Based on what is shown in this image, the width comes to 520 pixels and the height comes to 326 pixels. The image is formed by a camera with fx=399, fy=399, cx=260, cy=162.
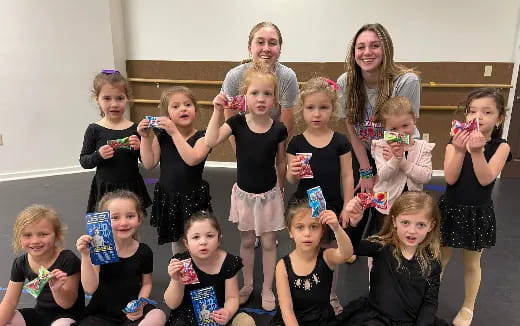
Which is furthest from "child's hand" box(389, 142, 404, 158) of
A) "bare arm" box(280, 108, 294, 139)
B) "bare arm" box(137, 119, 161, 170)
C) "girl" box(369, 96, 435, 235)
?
"bare arm" box(137, 119, 161, 170)

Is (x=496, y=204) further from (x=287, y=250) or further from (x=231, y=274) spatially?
(x=231, y=274)

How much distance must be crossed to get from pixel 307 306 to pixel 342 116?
124 centimetres

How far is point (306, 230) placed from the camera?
6.77 ft

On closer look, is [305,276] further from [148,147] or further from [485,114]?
[485,114]

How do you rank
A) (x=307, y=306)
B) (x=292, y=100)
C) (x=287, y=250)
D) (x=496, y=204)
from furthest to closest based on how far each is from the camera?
1. (x=496, y=204)
2. (x=287, y=250)
3. (x=292, y=100)
4. (x=307, y=306)

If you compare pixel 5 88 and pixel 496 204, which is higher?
pixel 5 88

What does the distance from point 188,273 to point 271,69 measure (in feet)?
4.85

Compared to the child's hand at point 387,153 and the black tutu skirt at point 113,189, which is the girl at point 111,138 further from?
the child's hand at point 387,153

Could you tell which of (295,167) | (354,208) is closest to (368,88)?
(295,167)

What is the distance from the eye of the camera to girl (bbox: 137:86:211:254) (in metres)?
2.45

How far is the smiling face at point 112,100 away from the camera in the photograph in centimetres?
265

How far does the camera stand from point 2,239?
362 cm

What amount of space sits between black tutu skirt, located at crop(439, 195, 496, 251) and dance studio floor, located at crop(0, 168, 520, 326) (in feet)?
1.98

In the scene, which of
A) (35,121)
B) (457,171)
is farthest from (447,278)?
(35,121)
